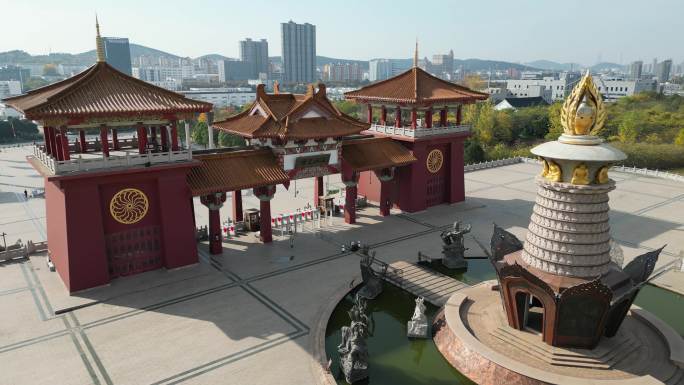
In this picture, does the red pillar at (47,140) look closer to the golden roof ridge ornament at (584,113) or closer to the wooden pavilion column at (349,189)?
the wooden pavilion column at (349,189)

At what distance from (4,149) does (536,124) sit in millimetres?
81973

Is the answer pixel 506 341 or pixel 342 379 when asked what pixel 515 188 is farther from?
pixel 342 379

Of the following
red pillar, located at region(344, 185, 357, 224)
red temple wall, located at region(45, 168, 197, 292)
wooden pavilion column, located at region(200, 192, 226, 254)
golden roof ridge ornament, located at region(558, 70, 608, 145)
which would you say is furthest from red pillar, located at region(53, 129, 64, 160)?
golden roof ridge ornament, located at region(558, 70, 608, 145)

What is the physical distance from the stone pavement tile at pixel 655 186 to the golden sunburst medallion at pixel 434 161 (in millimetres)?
18736

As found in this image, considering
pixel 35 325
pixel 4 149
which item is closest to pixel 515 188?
pixel 35 325

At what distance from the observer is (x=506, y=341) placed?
14750 millimetres

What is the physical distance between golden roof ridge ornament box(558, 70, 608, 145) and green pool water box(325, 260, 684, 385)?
26.8 ft

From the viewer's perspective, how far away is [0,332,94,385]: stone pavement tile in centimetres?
1391

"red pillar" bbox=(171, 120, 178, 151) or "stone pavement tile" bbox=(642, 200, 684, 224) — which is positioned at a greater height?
"red pillar" bbox=(171, 120, 178, 151)

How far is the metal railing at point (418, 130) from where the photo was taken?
96.5 feet

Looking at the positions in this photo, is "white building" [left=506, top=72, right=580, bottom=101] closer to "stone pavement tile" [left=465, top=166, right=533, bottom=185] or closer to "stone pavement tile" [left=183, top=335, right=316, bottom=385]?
"stone pavement tile" [left=465, top=166, right=533, bottom=185]

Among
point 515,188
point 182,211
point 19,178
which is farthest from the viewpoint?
point 19,178

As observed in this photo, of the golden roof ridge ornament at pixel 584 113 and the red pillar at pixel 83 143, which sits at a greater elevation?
the golden roof ridge ornament at pixel 584 113

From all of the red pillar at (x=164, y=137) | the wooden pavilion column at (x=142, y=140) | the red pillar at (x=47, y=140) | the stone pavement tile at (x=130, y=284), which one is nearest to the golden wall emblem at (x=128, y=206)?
the wooden pavilion column at (x=142, y=140)
